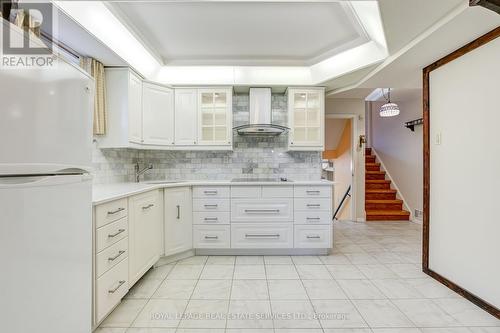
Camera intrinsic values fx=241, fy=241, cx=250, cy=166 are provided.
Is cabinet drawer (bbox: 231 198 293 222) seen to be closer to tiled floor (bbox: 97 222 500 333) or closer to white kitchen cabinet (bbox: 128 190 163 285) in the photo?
tiled floor (bbox: 97 222 500 333)

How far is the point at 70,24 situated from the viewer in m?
1.77

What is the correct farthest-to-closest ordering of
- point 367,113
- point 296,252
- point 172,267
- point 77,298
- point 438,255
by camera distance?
point 367,113, point 296,252, point 172,267, point 438,255, point 77,298

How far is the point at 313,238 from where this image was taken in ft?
9.64

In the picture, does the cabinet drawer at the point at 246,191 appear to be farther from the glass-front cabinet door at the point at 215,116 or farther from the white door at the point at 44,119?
the white door at the point at 44,119

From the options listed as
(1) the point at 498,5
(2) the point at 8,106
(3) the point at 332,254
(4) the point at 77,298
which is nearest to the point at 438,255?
(3) the point at 332,254

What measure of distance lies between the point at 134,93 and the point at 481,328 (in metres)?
3.60

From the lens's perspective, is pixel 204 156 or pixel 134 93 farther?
pixel 204 156

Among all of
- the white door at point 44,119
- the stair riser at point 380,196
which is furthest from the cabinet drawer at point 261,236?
the stair riser at point 380,196

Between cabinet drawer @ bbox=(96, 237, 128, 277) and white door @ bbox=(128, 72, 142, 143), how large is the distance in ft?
3.93

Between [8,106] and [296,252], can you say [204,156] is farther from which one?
[8,106]

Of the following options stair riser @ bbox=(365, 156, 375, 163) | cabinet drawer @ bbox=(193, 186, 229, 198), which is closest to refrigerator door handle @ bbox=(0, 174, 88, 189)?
cabinet drawer @ bbox=(193, 186, 229, 198)

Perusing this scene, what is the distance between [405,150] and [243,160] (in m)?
3.73

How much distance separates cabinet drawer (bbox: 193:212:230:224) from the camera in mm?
2938

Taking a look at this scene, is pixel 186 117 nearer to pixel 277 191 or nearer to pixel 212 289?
pixel 277 191
